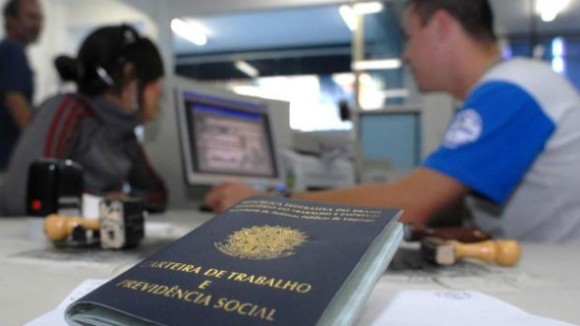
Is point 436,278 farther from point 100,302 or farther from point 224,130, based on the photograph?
point 224,130

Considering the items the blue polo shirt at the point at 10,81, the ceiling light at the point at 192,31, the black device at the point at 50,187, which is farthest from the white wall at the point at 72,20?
the black device at the point at 50,187

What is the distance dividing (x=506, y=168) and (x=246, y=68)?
6197 mm

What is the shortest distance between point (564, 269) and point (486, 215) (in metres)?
0.47

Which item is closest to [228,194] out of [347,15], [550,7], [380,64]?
[380,64]

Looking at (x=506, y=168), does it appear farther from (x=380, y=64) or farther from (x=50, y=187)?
(x=380, y=64)

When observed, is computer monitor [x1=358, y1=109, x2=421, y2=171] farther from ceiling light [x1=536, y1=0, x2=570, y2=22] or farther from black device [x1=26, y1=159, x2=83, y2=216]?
ceiling light [x1=536, y1=0, x2=570, y2=22]

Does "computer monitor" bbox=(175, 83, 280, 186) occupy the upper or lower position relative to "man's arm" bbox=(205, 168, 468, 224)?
upper

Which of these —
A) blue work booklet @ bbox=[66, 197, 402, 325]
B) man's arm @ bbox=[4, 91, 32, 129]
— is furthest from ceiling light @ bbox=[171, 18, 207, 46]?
blue work booklet @ bbox=[66, 197, 402, 325]

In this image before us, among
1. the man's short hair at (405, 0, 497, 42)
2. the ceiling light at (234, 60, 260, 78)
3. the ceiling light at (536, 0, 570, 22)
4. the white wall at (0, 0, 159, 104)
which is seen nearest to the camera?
the man's short hair at (405, 0, 497, 42)

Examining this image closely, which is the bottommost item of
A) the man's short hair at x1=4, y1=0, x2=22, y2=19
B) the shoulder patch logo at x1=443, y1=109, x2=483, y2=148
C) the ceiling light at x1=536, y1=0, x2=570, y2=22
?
the shoulder patch logo at x1=443, y1=109, x2=483, y2=148

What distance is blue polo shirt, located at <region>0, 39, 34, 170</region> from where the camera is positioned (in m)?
2.15

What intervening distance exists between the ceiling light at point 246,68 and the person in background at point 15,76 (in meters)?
4.57

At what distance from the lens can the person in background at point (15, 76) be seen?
215 centimetres

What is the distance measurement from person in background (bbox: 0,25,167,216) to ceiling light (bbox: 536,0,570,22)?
503 centimetres
